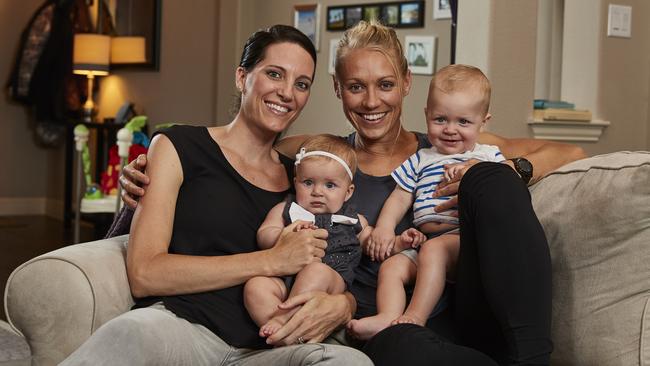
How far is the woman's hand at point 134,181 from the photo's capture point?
205cm

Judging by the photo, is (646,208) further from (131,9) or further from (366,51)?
(131,9)

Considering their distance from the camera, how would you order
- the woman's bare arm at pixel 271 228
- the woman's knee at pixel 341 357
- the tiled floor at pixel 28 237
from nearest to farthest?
the woman's knee at pixel 341 357 < the woman's bare arm at pixel 271 228 < the tiled floor at pixel 28 237

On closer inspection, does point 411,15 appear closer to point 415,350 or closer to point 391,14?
point 391,14

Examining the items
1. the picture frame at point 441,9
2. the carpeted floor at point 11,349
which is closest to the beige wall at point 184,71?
the picture frame at point 441,9

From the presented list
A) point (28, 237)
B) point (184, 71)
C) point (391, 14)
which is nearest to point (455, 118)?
point (391, 14)

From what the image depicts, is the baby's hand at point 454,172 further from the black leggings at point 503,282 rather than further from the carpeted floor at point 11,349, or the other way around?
the carpeted floor at point 11,349

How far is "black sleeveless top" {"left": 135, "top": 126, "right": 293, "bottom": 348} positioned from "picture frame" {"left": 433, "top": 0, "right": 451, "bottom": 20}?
271 centimetres

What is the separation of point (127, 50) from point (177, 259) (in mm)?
5606

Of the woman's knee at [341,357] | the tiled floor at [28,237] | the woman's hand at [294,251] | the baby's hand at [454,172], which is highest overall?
the baby's hand at [454,172]

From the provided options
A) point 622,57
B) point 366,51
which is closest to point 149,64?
point 622,57

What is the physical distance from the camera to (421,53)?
188 inches

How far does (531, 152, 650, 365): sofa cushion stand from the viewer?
178 cm

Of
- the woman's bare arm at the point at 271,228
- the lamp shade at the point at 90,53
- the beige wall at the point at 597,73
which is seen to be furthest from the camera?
the lamp shade at the point at 90,53

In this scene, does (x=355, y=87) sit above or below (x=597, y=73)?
below
